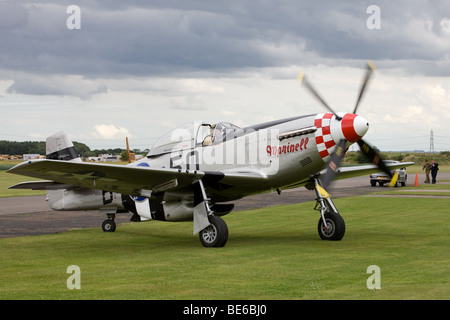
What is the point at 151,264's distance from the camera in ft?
35.1

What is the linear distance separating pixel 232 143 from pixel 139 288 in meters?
5.88

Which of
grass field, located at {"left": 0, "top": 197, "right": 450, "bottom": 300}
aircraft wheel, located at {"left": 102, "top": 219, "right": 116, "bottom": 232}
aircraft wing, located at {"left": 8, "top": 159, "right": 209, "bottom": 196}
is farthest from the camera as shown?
aircraft wheel, located at {"left": 102, "top": 219, "right": 116, "bottom": 232}

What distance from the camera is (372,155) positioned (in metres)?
13.8

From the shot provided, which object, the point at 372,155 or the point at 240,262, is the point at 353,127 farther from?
the point at 240,262

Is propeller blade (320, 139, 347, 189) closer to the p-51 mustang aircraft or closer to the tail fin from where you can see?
the p-51 mustang aircraft

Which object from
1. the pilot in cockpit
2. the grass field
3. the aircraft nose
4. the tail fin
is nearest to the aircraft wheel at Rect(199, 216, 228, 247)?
the grass field

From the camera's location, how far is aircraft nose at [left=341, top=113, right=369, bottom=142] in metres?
12.2

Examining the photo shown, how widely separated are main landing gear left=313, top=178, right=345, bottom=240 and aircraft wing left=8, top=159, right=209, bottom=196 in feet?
9.71

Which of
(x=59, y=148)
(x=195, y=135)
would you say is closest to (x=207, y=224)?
(x=195, y=135)

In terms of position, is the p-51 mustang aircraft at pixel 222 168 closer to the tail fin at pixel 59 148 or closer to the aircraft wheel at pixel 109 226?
the tail fin at pixel 59 148

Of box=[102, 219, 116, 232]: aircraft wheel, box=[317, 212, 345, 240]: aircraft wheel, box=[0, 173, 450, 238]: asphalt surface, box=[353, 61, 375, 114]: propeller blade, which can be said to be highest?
box=[353, 61, 375, 114]: propeller blade

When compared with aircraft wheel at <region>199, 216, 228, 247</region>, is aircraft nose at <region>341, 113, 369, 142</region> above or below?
above

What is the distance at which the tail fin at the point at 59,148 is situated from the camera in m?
16.0

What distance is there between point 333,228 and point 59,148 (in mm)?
7725
